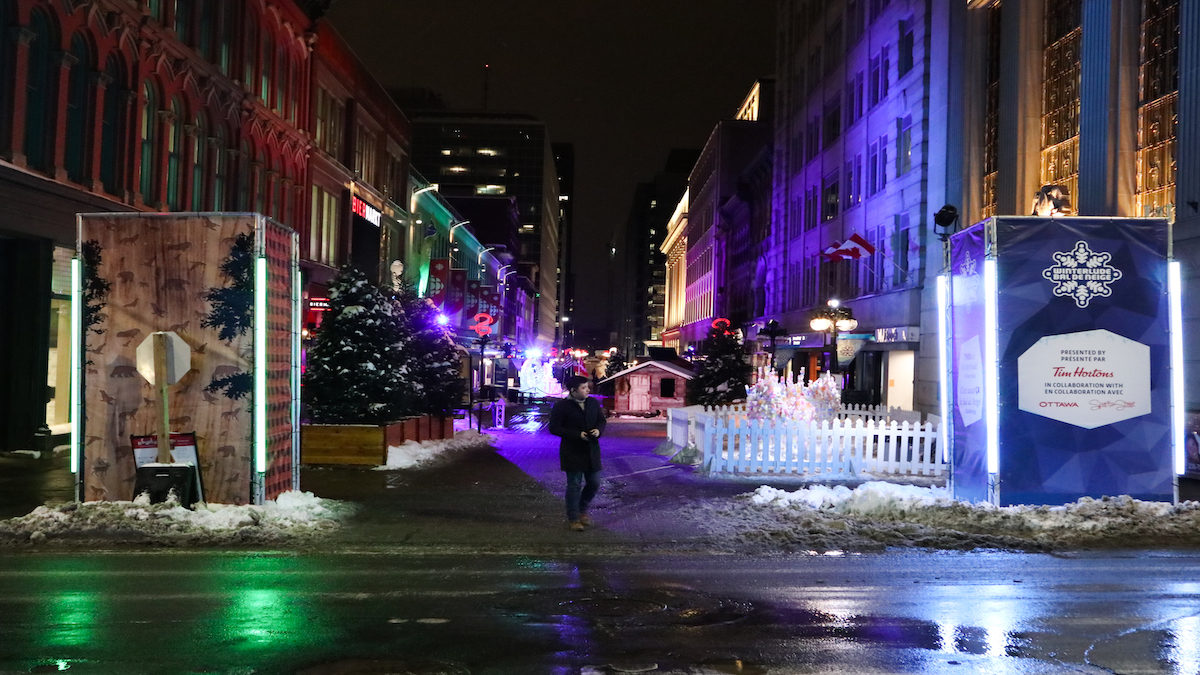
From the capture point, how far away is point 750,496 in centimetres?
1407

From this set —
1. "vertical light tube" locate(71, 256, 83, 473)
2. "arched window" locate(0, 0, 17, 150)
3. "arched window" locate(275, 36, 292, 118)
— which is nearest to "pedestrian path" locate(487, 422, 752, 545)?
"vertical light tube" locate(71, 256, 83, 473)

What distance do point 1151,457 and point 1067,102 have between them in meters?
13.9

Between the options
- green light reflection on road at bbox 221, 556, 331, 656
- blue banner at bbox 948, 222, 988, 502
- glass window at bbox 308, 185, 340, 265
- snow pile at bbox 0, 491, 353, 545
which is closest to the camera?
green light reflection on road at bbox 221, 556, 331, 656

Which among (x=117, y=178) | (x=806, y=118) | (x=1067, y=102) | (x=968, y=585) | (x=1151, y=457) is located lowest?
(x=968, y=585)

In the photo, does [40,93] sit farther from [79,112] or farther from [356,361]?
[356,361]

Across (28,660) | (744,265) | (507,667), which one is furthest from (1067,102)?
(744,265)

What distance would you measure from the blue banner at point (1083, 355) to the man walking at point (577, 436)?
5139 mm

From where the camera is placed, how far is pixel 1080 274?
1231 centimetres

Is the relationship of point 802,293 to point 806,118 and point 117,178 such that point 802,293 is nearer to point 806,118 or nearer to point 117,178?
point 806,118

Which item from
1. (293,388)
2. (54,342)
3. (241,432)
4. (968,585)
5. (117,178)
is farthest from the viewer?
(117,178)

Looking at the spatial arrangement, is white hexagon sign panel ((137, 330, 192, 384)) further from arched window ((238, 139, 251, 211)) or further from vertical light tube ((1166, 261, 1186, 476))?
arched window ((238, 139, 251, 211))

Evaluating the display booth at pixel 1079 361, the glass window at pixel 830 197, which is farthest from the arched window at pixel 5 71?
the glass window at pixel 830 197

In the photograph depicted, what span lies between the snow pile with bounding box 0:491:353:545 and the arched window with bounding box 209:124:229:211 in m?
15.9

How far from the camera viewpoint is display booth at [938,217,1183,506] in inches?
481
